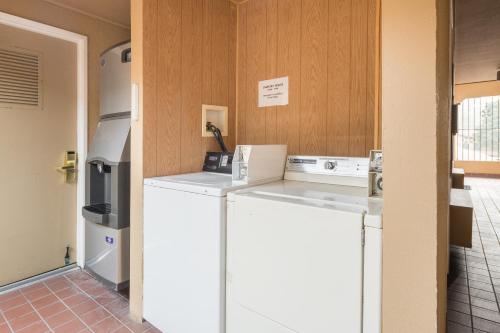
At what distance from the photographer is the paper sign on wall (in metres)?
2.16

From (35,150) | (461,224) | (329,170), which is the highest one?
(35,150)

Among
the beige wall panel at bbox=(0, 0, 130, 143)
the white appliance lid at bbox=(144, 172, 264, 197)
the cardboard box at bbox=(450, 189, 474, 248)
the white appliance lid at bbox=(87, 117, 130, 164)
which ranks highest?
the beige wall panel at bbox=(0, 0, 130, 143)

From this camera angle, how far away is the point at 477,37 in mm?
4523

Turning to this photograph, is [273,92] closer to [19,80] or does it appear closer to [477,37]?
[19,80]

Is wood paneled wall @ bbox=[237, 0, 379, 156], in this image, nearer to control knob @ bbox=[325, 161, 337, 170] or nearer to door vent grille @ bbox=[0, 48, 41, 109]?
control knob @ bbox=[325, 161, 337, 170]

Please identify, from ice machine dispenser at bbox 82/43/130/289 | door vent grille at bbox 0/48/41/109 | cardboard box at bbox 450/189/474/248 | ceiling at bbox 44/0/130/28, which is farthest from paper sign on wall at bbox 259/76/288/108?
cardboard box at bbox 450/189/474/248

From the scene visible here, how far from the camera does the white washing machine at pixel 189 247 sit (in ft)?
4.68

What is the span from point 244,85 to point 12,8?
71.2 inches

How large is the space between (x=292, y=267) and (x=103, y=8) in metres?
2.61

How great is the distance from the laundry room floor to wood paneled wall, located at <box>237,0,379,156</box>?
134cm

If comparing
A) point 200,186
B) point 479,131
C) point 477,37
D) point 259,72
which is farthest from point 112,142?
point 479,131

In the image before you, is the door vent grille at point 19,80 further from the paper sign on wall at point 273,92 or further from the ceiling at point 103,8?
the paper sign on wall at point 273,92

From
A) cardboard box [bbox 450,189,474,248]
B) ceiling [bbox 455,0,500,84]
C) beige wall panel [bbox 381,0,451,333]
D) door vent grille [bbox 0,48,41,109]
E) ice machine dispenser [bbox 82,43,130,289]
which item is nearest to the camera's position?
Answer: beige wall panel [bbox 381,0,451,333]

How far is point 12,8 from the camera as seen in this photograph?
2.22 metres
